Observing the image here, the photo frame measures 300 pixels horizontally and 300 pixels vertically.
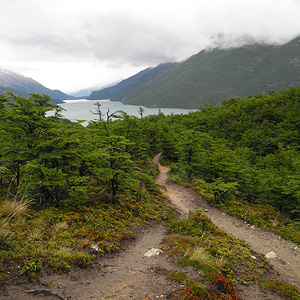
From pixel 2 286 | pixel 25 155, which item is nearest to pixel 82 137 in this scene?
pixel 25 155

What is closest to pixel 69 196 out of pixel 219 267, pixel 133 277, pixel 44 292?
pixel 133 277

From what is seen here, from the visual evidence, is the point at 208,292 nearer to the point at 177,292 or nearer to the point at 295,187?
the point at 177,292

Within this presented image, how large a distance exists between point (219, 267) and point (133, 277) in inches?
117

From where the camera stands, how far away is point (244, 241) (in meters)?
9.34

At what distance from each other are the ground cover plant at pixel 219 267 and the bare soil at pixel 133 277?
294 millimetres

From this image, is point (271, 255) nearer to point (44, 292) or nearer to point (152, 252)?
point (152, 252)

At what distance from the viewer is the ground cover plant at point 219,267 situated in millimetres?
5250

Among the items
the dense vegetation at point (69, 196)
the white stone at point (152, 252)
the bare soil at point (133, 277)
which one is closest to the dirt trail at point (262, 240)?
the bare soil at point (133, 277)

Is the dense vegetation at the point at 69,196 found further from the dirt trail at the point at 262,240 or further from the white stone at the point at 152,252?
the dirt trail at the point at 262,240

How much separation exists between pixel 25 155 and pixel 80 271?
623cm

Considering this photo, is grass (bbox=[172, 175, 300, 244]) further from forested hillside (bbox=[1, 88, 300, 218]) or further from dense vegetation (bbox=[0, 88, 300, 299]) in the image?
forested hillside (bbox=[1, 88, 300, 218])

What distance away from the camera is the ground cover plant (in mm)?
5250

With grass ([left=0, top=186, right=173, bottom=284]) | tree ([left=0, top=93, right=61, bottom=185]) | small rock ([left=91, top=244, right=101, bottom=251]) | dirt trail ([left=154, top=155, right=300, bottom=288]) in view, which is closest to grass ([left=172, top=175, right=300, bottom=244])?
dirt trail ([left=154, top=155, right=300, bottom=288])

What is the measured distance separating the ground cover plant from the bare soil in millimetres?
294
